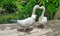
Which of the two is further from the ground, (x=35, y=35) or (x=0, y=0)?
(x=0, y=0)

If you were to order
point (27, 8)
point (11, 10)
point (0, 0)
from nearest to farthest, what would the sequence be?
point (0, 0) → point (27, 8) → point (11, 10)

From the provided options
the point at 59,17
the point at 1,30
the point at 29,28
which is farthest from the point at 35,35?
the point at 59,17

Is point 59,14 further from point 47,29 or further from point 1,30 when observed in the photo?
point 1,30

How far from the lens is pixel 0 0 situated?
2219 millimetres

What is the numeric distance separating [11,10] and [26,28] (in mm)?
2222

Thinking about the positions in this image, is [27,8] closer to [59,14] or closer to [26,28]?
[59,14]

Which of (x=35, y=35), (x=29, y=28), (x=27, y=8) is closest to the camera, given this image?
(x=35, y=35)

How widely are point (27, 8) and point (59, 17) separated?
57cm

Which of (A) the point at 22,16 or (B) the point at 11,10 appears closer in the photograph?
(A) the point at 22,16

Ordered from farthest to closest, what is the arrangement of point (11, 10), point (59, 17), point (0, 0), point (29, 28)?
point (11, 10) → point (59, 17) → point (0, 0) → point (29, 28)

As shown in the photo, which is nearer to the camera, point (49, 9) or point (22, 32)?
point (22, 32)

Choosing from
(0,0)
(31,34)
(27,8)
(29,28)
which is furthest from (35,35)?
(27,8)

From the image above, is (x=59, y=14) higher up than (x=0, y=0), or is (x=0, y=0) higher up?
(x=0, y=0)

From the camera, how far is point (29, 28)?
5.71 feet
